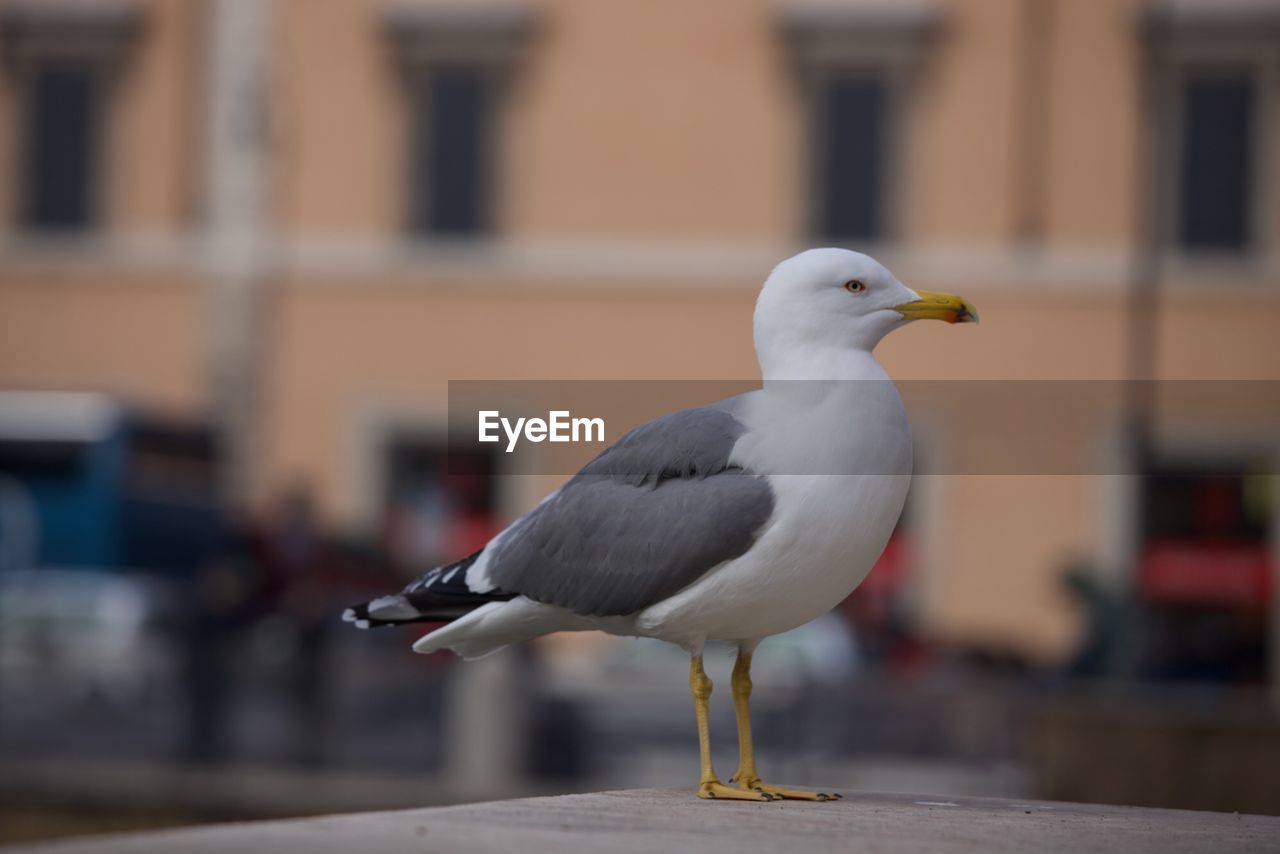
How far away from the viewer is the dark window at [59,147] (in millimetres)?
24062

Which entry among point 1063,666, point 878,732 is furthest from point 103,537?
point 878,732

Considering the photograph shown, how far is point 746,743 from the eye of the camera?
172 inches

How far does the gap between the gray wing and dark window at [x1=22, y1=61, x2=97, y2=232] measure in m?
20.8

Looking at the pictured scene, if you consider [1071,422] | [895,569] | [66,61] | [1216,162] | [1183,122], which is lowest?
[895,569]

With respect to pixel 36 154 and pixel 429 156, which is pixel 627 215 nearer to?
pixel 429 156

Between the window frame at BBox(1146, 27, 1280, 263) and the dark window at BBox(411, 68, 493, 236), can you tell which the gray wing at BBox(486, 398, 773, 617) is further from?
the dark window at BBox(411, 68, 493, 236)

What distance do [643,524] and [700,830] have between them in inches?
24.6

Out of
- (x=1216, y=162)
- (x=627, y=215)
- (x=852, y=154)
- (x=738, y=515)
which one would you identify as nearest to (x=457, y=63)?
(x=627, y=215)

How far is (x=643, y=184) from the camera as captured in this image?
2300cm

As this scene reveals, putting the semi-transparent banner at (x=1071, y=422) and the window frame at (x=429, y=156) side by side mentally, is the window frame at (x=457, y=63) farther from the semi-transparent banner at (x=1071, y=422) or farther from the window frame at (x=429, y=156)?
the semi-transparent banner at (x=1071, y=422)

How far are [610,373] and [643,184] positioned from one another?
1.92 metres

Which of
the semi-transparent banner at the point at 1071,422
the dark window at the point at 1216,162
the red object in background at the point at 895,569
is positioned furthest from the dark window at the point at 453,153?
the dark window at the point at 1216,162

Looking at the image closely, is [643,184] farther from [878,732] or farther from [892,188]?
[878,732]

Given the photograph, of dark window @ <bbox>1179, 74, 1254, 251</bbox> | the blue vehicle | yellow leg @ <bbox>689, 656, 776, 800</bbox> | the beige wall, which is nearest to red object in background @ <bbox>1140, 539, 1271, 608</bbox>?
dark window @ <bbox>1179, 74, 1254, 251</bbox>
